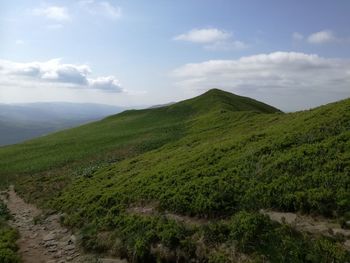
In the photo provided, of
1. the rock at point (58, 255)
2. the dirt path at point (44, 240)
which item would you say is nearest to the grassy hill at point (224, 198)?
the dirt path at point (44, 240)

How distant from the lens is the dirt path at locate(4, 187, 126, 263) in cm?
1748

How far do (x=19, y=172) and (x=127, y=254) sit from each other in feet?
106

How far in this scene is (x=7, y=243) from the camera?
1875 centimetres

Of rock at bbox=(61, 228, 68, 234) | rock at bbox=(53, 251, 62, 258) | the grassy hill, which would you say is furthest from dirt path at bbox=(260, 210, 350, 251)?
rock at bbox=(61, 228, 68, 234)

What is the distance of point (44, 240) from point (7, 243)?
2120mm

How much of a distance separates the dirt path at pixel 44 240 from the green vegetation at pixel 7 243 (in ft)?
1.37

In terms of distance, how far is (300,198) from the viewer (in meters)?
16.1

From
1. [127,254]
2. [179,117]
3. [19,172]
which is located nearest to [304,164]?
[127,254]

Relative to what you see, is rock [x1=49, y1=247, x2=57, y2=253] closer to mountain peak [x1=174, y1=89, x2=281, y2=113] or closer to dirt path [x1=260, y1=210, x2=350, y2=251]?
dirt path [x1=260, y1=210, x2=350, y2=251]

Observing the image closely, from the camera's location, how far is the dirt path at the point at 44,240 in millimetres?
17484

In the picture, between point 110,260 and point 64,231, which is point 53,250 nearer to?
point 64,231

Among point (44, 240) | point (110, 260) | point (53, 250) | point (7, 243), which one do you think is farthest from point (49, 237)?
point (110, 260)

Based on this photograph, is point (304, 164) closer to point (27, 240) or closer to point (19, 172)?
point (27, 240)

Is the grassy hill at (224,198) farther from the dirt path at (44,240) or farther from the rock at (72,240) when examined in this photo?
the dirt path at (44,240)
